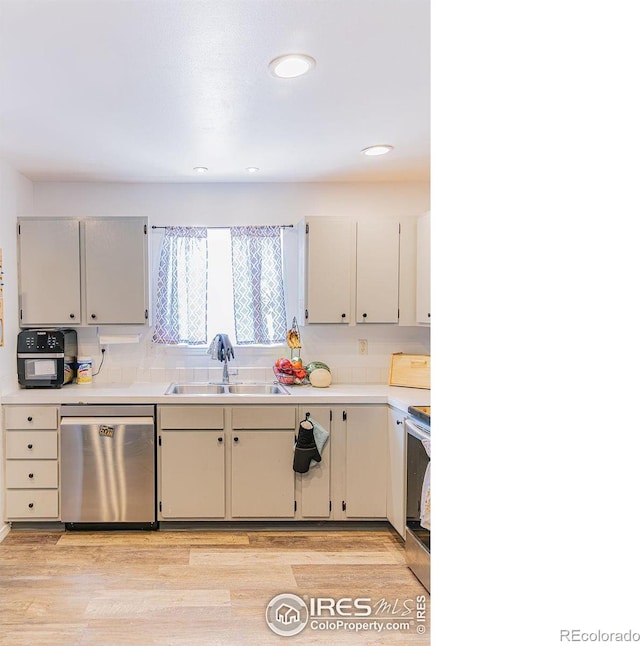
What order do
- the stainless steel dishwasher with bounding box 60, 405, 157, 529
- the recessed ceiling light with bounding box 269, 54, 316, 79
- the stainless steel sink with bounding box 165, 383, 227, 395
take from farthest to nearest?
the stainless steel sink with bounding box 165, 383, 227, 395, the stainless steel dishwasher with bounding box 60, 405, 157, 529, the recessed ceiling light with bounding box 269, 54, 316, 79

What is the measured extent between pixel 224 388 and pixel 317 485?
985 mm

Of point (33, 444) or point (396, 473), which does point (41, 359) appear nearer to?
point (33, 444)

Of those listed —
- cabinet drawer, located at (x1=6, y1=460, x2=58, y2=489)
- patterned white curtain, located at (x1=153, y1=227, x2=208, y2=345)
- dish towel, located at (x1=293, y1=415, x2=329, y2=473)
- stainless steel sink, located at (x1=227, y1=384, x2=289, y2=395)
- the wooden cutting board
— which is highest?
patterned white curtain, located at (x1=153, y1=227, x2=208, y2=345)

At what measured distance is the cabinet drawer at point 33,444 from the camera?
291 cm

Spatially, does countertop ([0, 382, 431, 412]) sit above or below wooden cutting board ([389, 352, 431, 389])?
below

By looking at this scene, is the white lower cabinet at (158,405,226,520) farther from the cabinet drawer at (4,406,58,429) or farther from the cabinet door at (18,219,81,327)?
the cabinet door at (18,219,81,327)

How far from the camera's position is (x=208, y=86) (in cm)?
199

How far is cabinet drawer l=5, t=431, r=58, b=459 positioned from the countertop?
20 centimetres

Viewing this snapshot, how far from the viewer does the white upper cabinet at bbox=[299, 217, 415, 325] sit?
10.7ft
